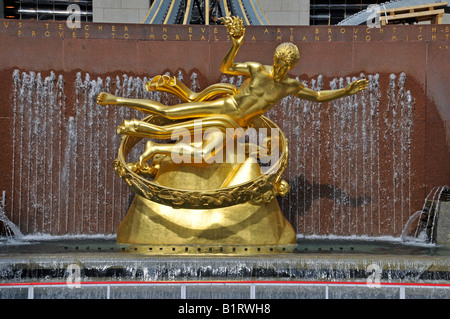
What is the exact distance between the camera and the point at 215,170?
417 inches

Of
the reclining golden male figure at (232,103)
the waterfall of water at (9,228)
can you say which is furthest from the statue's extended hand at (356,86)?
the waterfall of water at (9,228)

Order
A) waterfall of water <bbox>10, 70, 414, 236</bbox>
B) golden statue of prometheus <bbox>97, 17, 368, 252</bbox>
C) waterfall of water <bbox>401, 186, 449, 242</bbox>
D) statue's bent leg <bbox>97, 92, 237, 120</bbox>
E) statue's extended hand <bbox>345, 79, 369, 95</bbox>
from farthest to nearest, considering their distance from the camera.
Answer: waterfall of water <bbox>10, 70, 414, 236</bbox> < waterfall of water <bbox>401, 186, 449, 242</bbox> < statue's bent leg <bbox>97, 92, 237, 120</bbox> < statue's extended hand <bbox>345, 79, 369, 95</bbox> < golden statue of prometheus <bbox>97, 17, 368, 252</bbox>

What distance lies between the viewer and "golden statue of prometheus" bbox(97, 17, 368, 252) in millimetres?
10070

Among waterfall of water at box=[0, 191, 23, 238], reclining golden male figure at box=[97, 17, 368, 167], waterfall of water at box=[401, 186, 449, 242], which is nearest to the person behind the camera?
reclining golden male figure at box=[97, 17, 368, 167]

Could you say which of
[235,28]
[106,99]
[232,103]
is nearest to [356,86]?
[232,103]

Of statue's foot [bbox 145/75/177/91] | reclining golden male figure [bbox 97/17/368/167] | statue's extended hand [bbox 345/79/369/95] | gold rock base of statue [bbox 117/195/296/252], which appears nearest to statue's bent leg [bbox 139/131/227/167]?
reclining golden male figure [bbox 97/17/368/167]

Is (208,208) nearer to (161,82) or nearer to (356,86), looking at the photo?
(161,82)

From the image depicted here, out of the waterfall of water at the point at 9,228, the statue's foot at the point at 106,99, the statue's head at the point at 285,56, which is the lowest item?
the waterfall of water at the point at 9,228

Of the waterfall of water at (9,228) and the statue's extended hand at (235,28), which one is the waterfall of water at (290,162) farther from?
the statue's extended hand at (235,28)

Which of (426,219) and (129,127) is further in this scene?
(426,219)

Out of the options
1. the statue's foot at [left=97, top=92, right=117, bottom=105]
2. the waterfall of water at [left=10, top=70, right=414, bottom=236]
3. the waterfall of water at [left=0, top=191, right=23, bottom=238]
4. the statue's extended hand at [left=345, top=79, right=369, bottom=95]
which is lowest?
the waterfall of water at [left=0, top=191, right=23, bottom=238]

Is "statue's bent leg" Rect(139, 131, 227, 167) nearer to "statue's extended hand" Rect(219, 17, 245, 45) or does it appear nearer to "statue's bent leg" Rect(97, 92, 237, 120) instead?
"statue's bent leg" Rect(97, 92, 237, 120)

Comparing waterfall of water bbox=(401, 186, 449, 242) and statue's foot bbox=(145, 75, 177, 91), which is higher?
statue's foot bbox=(145, 75, 177, 91)

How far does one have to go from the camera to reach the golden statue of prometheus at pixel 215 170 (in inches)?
396
